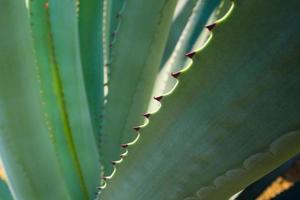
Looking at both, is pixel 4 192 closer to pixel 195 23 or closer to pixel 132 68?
pixel 132 68

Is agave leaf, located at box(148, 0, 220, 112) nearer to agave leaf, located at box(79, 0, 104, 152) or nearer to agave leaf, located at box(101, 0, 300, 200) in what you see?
agave leaf, located at box(79, 0, 104, 152)

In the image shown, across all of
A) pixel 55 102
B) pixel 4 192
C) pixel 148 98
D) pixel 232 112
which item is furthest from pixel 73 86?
pixel 232 112

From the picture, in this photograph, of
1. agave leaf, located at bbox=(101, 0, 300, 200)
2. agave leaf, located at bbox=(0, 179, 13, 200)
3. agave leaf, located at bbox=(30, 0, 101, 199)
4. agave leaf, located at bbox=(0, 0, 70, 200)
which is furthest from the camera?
agave leaf, located at bbox=(0, 179, 13, 200)

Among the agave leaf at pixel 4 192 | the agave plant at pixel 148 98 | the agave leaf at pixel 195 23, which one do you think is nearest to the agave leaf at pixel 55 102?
the agave plant at pixel 148 98

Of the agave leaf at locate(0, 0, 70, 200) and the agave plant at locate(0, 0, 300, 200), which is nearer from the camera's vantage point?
the agave plant at locate(0, 0, 300, 200)

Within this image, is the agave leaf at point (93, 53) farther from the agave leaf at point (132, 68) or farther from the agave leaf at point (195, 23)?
the agave leaf at point (195, 23)

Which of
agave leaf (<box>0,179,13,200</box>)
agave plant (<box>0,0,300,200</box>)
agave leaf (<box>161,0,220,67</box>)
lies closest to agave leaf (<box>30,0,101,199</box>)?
agave plant (<box>0,0,300,200</box>)

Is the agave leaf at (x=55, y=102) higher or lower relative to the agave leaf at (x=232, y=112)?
higher
